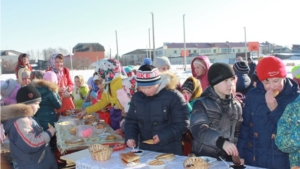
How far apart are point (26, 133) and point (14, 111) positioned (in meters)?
0.25

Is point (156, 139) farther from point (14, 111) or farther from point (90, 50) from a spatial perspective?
point (90, 50)

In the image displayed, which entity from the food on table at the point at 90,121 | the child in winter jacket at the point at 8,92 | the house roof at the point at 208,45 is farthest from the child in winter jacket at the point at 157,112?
the house roof at the point at 208,45

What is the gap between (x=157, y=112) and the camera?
263cm

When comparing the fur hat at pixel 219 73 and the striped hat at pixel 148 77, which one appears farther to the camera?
the striped hat at pixel 148 77

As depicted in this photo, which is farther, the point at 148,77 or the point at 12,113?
the point at 12,113

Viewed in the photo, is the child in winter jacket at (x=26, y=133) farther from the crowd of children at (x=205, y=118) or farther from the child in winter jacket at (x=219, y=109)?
the child in winter jacket at (x=219, y=109)

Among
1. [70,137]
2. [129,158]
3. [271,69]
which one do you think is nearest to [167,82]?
[129,158]

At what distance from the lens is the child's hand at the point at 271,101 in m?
2.10

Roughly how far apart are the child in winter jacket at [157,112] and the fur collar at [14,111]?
1.03 m

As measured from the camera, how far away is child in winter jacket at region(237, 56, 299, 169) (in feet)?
6.93

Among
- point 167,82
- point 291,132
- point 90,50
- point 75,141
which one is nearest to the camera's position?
point 291,132

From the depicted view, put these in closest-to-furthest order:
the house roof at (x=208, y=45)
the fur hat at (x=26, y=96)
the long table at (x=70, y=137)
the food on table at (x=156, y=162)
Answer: the food on table at (x=156, y=162), the fur hat at (x=26, y=96), the long table at (x=70, y=137), the house roof at (x=208, y=45)

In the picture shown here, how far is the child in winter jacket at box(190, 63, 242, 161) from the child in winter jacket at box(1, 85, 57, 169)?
1623 mm

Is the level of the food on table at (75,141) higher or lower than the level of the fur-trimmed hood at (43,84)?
lower
